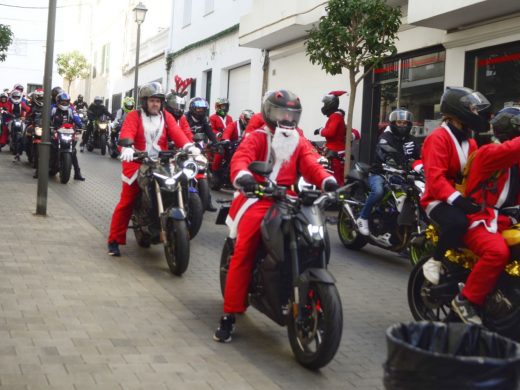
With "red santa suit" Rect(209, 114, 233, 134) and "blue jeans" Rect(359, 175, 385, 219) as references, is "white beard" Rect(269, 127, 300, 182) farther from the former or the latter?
"red santa suit" Rect(209, 114, 233, 134)

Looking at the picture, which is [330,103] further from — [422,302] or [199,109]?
[422,302]

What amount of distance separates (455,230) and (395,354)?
2899 millimetres

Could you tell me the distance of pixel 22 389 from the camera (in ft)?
14.8

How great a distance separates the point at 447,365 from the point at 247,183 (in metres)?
2.87

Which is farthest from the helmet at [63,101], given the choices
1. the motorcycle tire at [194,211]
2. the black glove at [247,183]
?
the black glove at [247,183]

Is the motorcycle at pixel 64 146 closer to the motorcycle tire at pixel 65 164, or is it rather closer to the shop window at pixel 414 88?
the motorcycle tire at pixel 65 164

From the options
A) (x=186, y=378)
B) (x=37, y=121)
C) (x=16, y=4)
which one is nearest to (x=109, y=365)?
(x=186, y=378)

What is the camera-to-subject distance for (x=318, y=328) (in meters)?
5.21

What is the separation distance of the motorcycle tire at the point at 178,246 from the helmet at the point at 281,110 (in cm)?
210

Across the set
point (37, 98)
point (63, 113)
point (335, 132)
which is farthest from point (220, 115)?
point (335, 132)

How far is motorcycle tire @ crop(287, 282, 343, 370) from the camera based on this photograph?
16.5ft

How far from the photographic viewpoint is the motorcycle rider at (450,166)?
5.76 metres

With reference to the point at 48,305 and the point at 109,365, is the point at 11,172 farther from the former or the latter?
the point at 109,365

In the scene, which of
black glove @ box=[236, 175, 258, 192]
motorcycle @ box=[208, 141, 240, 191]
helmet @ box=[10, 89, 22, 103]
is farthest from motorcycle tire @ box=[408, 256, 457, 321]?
helmet @ box=[10, 89, 22, 103]
